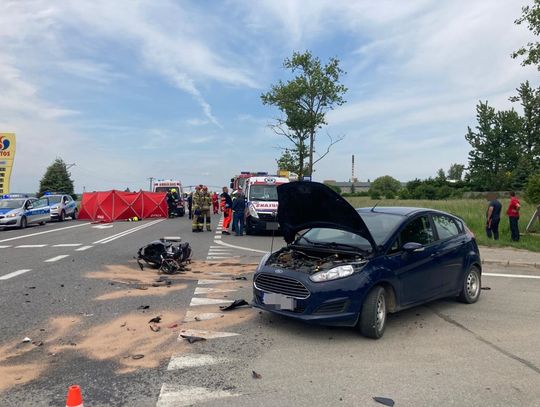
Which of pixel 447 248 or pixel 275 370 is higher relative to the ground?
pixel 447 248

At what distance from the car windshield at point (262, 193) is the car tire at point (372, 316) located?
13.7 meters

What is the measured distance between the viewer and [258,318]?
6.30 m

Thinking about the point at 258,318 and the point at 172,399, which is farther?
the point at 258,318

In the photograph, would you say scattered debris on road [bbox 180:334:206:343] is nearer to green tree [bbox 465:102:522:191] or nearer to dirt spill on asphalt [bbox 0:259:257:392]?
dirt spill on asphalt [bbox 0:259:257:392]

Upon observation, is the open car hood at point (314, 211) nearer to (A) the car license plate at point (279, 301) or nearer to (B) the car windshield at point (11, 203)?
(A) the car license plate at point (279, 301)

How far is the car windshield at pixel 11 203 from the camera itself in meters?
24.2

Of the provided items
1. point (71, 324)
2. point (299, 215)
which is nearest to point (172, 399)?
point (71, 324)

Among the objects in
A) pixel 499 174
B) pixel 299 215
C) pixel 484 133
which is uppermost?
pixel 484 133

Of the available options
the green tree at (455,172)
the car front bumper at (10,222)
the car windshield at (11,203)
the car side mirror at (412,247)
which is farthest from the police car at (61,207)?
the green tree at (455,172)

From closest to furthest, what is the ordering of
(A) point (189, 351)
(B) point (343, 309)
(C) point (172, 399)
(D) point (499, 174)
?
(C) point (172, 399)
(A) point (189, 351)
(B) point (343, 309)
(D) point (499, 174)

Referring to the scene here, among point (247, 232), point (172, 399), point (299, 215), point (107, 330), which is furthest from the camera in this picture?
point (247, 232)

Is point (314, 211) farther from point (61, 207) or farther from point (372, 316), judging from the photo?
point (61, 207)

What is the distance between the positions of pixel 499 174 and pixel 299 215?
72.2m

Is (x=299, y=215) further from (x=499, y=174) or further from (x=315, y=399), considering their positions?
(x=499, y=174)
